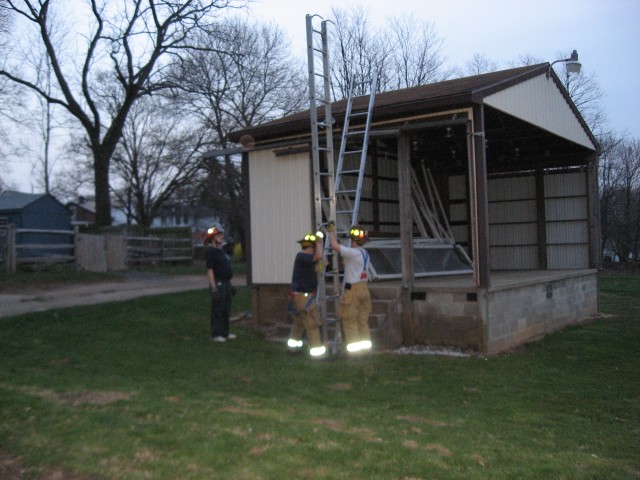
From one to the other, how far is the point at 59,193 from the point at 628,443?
60563 mm

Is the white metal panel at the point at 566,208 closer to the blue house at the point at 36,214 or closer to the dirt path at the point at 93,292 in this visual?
the dirt path at the point at 93,292

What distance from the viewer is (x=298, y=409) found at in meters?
7.43

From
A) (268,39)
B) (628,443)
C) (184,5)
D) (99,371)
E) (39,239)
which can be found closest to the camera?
(628,443)

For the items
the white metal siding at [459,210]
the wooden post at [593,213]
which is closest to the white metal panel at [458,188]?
the white metal siding at [459,210]

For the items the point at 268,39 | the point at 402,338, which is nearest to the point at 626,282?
the point at 402,338

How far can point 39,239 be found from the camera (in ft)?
116

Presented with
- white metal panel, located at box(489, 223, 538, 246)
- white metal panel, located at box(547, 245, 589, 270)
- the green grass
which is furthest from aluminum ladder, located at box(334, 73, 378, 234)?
white metal panel, located at box(547, 245, 589, 270)

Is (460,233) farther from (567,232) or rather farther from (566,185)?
(566,185)

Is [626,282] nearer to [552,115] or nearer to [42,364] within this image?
[552,115]

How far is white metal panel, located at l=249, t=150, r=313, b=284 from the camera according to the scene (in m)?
12.9

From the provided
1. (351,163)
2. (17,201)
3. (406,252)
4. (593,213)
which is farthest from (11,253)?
(17,201)

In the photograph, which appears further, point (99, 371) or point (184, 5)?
point (184, 5)

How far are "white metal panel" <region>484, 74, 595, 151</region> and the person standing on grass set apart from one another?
15.9 ft

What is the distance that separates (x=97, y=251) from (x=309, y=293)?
1632 cm
